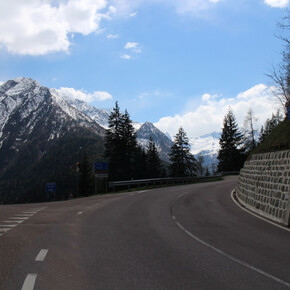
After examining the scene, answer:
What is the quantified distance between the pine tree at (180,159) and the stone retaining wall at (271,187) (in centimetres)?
4629

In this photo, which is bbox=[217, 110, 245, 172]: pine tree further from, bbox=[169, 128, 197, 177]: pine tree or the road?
the road

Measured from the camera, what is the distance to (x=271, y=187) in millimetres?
14930

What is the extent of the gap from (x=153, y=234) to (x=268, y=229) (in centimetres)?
397

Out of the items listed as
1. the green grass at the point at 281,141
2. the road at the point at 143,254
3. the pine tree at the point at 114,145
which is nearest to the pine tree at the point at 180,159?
the pine tree at the point at 114,145

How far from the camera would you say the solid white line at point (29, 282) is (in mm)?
5129

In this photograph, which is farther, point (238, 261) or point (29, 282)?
point (238, 261)

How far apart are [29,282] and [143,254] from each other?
273 centimetres

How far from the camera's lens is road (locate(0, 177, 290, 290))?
5.55 m

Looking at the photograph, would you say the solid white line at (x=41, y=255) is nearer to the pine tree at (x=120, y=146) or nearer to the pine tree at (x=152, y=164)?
Answer: the pine tree at (x=120, y=146)

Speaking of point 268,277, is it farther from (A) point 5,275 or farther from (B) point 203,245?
(A) point 5,275

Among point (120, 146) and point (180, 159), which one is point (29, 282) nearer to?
point (120, 146)

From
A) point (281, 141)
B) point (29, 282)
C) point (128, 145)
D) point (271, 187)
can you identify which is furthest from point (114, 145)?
point (29, 282)

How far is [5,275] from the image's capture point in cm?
574

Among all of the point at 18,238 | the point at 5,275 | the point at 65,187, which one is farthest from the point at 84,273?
the point at 65,187
